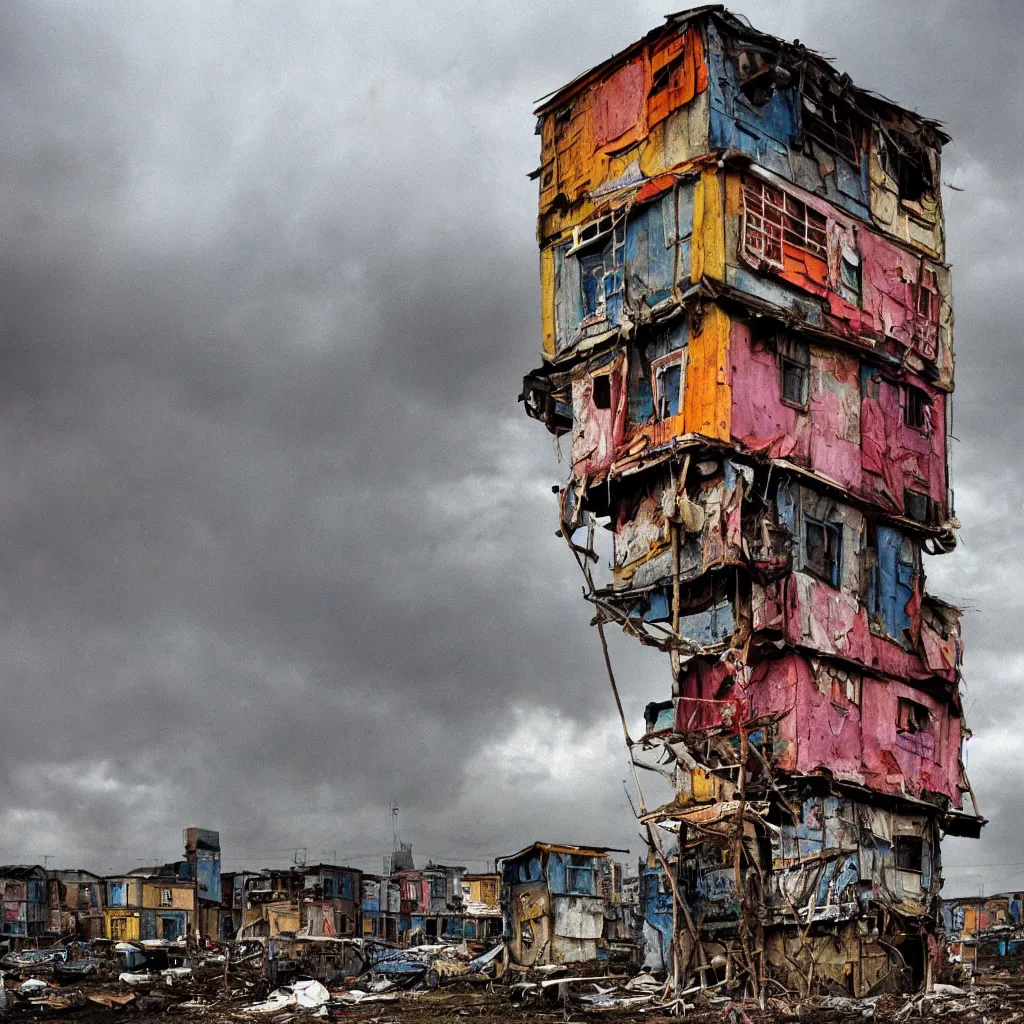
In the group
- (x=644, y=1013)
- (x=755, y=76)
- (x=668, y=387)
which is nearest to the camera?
(x=644, y=1013)

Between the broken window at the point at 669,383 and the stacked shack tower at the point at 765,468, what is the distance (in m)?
0.08

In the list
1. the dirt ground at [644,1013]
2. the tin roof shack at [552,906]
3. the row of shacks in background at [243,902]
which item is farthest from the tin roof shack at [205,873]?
the dirt ground at [644,1013]

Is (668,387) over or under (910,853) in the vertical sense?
over

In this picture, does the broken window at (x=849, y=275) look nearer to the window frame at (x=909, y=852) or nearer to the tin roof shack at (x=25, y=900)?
the window frame at (x=909, y=852)

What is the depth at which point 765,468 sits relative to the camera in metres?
36.3

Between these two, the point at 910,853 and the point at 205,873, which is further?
the point at 205,873

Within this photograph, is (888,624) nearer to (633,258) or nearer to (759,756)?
(759,756)

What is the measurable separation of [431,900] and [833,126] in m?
67.7

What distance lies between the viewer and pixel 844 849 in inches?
1330

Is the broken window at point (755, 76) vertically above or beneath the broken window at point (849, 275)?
above

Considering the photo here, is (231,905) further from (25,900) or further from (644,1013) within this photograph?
(644,1013)

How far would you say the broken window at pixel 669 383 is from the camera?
36.9 meters

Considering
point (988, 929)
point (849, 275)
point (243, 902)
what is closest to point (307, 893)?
point (243, 902)

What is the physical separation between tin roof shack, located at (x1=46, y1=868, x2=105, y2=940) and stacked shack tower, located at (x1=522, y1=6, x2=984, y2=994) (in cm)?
5451
